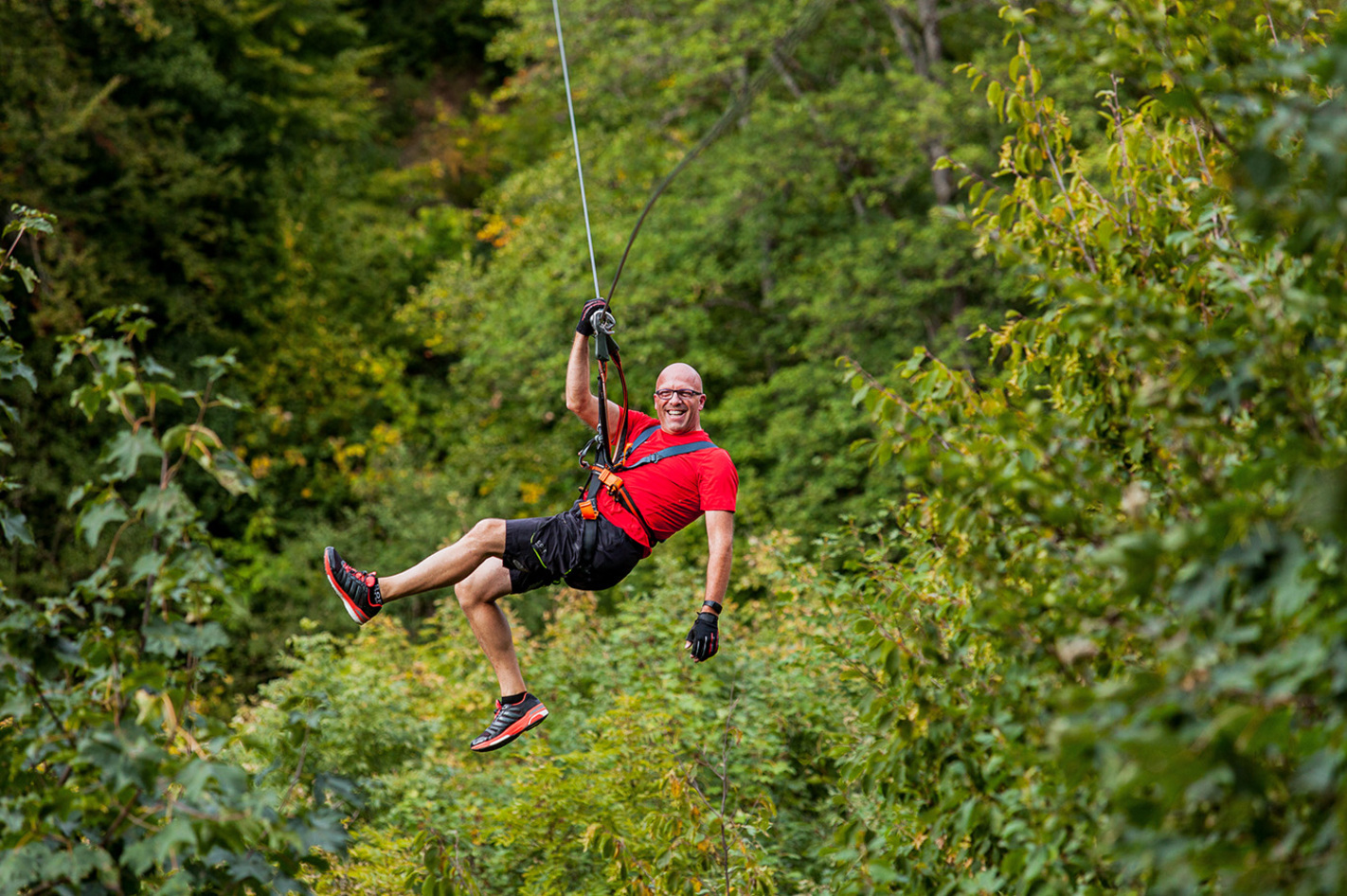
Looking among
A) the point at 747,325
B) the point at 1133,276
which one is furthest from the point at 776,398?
the point at 1133,276

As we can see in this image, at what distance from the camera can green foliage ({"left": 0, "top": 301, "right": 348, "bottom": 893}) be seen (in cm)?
236

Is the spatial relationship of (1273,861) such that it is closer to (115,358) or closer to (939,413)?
(939,413)

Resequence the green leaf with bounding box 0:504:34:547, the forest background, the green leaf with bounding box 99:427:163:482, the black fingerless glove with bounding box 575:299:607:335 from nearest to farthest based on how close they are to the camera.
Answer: the forest background → the green leaf with bounding box 99:427:163:482 → the green leaf with bounding box 0:504:34:547 → the black fingerless glove with bounding box 575:299:607:335

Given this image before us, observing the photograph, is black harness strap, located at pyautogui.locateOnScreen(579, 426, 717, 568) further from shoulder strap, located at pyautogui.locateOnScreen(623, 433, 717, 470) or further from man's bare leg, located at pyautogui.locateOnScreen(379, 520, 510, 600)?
man's bare leg, located at pyautogui.locateOnScreen(379, 520, 510, 600)

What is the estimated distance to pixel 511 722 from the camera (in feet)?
16.4

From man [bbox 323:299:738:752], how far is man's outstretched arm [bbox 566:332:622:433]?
13 millimetres

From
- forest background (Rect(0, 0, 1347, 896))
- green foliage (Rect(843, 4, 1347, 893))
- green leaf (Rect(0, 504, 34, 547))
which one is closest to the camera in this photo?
green foliage (Rect(843, 4, 1347, 893))

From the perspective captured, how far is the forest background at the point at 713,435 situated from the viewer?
2207mm

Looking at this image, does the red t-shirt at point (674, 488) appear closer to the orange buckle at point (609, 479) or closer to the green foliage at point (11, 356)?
the orange buckle at point (609, 479)

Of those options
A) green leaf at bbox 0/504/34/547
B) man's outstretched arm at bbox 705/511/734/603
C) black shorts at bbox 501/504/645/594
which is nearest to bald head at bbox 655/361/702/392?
man's outstretched arm at bbox 705/511/734/603

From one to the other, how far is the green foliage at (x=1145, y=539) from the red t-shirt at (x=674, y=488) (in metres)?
0.91

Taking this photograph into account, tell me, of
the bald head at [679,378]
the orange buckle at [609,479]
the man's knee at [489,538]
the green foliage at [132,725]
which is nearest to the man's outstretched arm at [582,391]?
the orange buckle at [609,479]

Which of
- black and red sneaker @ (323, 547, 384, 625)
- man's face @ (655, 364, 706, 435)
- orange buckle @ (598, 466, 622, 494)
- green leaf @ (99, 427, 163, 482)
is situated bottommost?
black and red sneaker @ (323, 547, 384, 625)

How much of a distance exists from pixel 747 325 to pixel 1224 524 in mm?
13570
